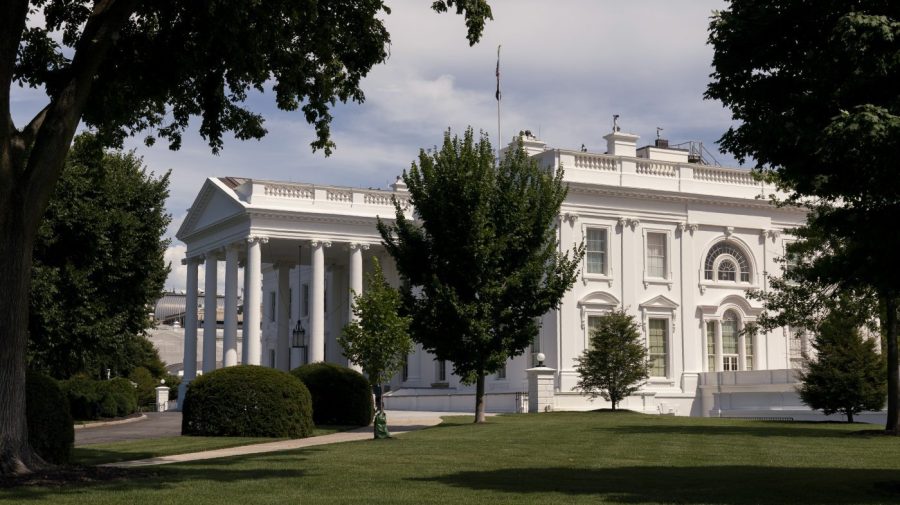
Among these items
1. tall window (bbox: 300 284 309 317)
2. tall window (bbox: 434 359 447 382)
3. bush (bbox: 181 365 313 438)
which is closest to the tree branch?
bush (bbox: 181 365 313 438)

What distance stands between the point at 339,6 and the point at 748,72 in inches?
280

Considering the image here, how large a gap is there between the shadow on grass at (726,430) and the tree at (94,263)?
1780 centimetres

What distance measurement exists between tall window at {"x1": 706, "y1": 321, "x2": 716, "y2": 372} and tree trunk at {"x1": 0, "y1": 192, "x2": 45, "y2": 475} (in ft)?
128

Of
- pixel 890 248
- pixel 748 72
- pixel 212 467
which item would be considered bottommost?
pixel 212 467

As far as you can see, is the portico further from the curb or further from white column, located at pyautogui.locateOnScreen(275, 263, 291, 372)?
the curb

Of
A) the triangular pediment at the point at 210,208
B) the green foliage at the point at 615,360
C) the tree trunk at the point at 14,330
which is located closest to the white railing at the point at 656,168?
the green foliage at the point at 615,360

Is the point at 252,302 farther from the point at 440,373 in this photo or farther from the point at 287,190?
the point at 440,373

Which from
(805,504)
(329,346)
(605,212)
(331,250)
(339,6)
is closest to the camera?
(805,504)

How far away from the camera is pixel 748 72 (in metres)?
14.9

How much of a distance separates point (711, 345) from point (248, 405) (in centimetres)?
2836

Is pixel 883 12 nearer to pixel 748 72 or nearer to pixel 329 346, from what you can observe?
pixel 748 72

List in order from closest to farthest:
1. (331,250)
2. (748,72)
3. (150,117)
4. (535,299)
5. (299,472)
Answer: (748,72) → (299,472) → (150,117) → (535,299) → (331,250)

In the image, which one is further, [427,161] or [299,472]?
[427,161]

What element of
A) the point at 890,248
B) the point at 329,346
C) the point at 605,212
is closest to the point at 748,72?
the point at 890,248
